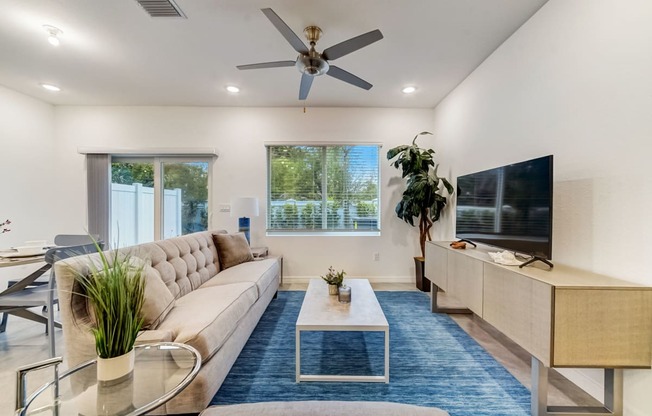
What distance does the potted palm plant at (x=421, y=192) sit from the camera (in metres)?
3.57

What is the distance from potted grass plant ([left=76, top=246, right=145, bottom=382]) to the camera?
3.15 feet

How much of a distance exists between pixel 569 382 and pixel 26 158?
21.2 ft

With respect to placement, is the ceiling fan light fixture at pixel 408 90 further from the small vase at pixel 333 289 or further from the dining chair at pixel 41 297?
the dining chair at pixel 41 297

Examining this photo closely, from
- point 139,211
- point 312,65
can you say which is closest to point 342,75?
point 312,65

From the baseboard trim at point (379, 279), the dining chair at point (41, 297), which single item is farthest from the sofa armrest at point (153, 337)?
the baseboard trim at point (379, 279)

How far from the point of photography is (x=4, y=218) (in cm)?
351

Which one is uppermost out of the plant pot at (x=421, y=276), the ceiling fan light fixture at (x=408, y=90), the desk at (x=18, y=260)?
the ceiling fan light fixture at (x=408, y=90)

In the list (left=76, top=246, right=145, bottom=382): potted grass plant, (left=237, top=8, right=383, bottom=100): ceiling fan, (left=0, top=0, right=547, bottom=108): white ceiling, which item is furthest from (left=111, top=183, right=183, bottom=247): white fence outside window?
(left=76, top=246, right=145, bottom=382): potted grass plant

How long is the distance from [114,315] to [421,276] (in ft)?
11.6

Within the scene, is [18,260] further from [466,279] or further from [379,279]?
[379,279]

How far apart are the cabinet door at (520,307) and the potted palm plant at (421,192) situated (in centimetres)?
169

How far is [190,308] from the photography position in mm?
1869

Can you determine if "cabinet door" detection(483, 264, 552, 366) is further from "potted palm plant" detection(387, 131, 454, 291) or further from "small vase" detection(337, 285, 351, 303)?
"potted palm plant" detection(387, 131, 454, 291)

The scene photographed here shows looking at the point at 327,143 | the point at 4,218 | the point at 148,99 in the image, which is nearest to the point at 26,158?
the point at 4,218
